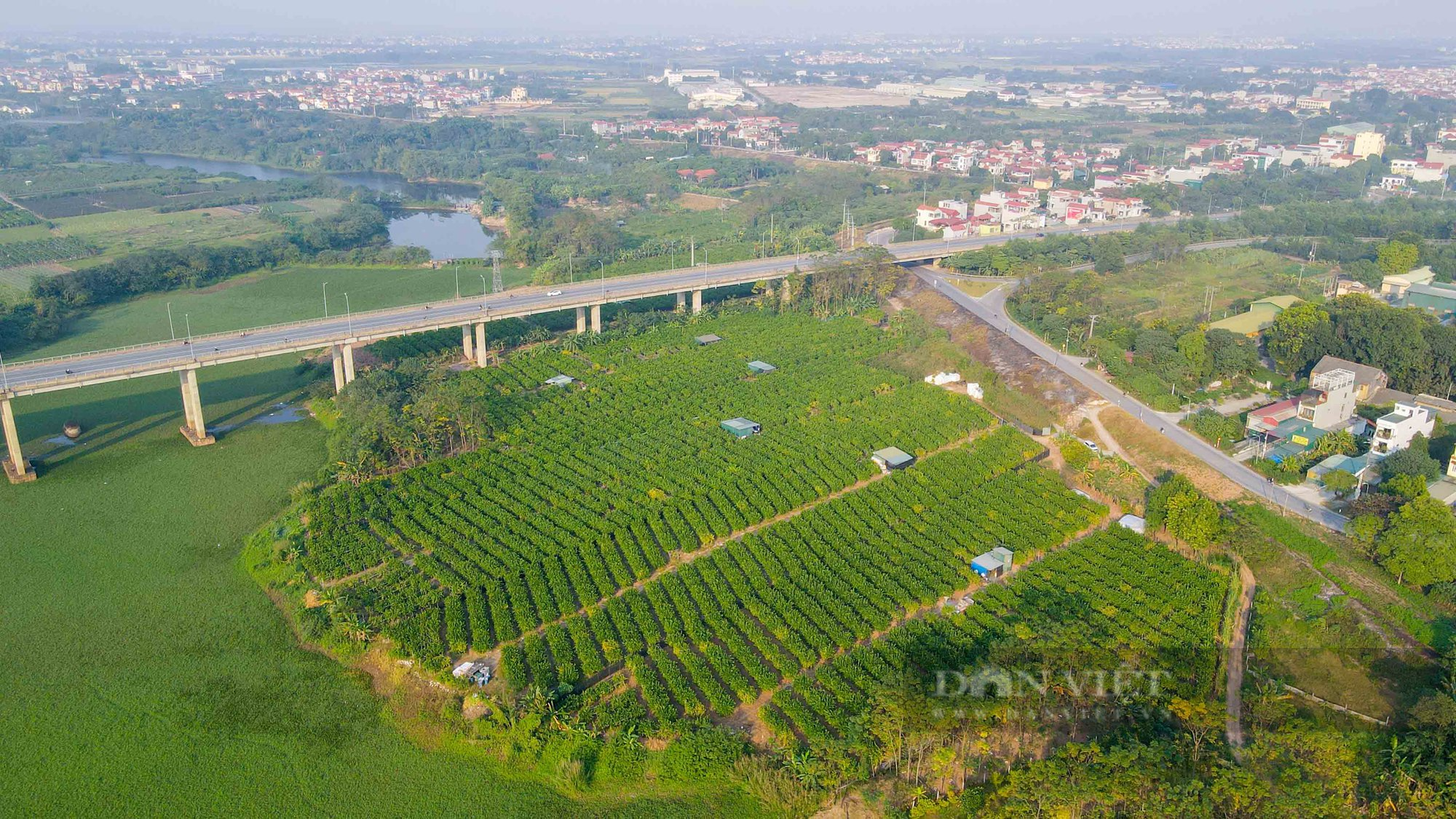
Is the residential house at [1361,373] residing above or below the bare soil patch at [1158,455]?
above

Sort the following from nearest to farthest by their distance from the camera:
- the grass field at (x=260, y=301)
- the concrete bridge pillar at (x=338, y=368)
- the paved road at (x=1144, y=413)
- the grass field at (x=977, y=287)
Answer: the paved road at (x=1144, y=413), the concrete bridge pillar at (x=338, y=368), the grass field at (x=260, y=301), the grass field at (x=977, y=287)

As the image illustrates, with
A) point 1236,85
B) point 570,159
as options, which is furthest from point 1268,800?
point 1236,85

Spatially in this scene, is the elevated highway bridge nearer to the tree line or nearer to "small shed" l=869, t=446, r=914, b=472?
the tree line

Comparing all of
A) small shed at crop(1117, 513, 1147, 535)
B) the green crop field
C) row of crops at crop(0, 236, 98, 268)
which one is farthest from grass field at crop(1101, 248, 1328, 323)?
row of crops at crop(0, 236, 98, 268)

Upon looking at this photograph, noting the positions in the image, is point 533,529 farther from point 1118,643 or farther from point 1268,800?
point 1268,800

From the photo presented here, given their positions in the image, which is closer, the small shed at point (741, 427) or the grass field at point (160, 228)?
the small shed at point (741, 427)

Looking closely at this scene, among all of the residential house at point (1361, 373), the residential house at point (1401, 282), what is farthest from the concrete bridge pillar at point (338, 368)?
the residential house at point (1401, 282)

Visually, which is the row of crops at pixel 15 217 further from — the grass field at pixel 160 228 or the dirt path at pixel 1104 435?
the dirt path at pixel 1104 435
